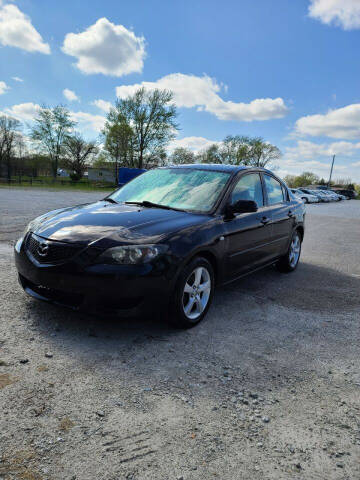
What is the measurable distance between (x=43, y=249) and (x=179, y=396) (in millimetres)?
1734

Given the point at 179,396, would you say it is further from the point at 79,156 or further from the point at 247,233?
the point at 79,156

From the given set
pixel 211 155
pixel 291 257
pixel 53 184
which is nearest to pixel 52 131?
pixel 53 184

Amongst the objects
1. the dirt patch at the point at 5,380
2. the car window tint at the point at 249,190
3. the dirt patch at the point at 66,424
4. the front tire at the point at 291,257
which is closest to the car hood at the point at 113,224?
the car window tint at the point at 249,190

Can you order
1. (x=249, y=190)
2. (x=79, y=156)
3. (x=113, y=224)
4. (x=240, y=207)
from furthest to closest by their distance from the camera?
(x=79, y=156) < (x=249, y=190) < (x=240, y=207) < (x=113, y=224)

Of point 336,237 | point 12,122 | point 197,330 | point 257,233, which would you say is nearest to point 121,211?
point 197,330

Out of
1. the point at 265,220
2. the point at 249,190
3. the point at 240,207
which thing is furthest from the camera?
the point at 265,220

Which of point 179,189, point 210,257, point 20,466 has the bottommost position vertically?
point 20,466

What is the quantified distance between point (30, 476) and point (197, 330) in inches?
77.1

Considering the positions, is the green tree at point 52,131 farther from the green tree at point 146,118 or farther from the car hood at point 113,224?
the car hood at point 113,224

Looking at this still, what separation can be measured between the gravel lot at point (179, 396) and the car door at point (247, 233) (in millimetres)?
590

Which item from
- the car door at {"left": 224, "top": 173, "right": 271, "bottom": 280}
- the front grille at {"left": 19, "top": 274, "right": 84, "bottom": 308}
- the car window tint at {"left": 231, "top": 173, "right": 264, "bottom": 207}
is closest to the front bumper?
the front grille at {"left": 19, "top": 274, "right": 84, "bottom": 308}

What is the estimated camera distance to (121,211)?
3.69 metres

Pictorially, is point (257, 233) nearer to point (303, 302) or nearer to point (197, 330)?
point (303, 302)

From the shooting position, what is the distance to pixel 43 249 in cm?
311
